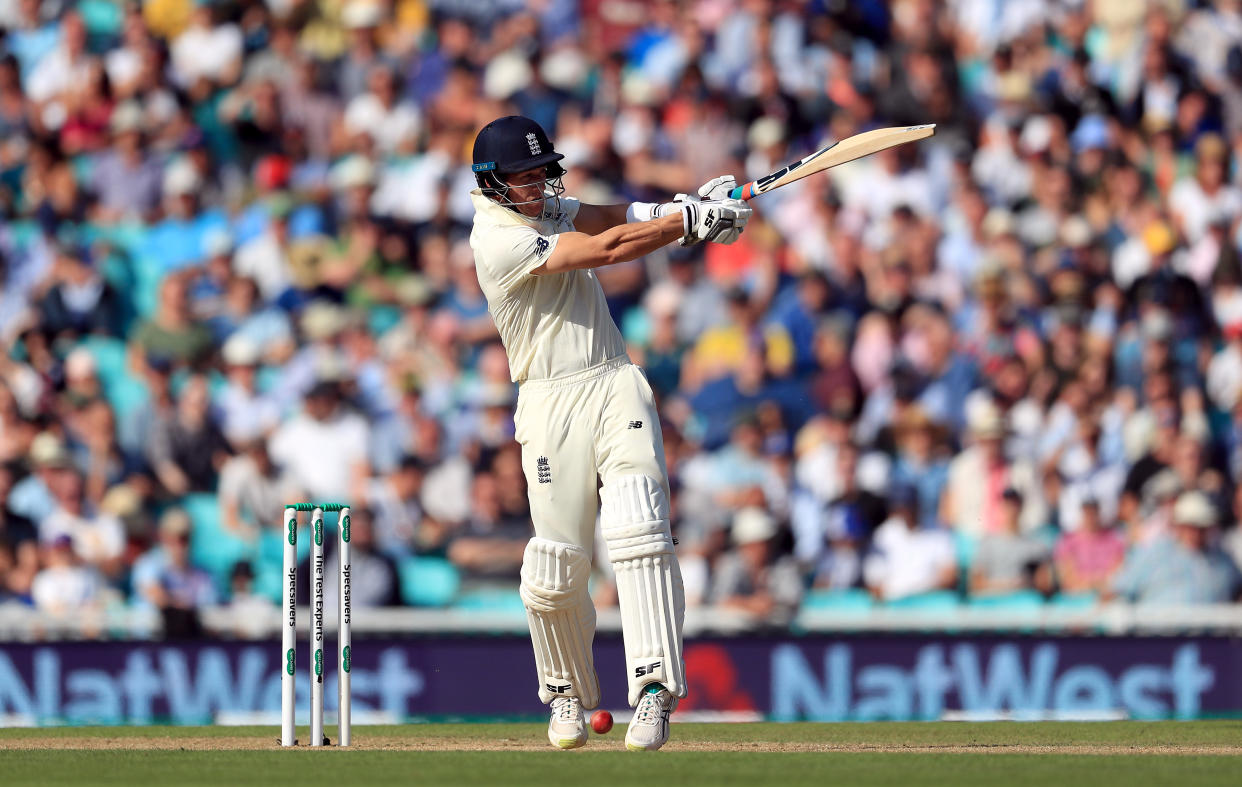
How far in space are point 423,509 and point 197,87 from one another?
15.0 ft

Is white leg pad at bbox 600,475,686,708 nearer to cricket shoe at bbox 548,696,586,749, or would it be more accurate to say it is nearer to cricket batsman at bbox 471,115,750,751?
cricket batsman at bbox 471,115,750,751

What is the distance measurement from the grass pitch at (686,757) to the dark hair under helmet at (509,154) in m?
2.03

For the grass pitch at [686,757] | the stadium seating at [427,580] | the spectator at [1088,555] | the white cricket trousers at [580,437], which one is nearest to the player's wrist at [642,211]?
the white cricket trousers at [580,437]

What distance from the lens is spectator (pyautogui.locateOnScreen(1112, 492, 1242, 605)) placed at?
34.5 ft

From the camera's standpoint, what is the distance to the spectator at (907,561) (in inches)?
432

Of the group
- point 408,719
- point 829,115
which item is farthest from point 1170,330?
point 408,719

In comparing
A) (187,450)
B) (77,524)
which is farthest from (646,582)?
(187,450)

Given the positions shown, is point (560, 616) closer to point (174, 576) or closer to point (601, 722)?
point (601, 722)

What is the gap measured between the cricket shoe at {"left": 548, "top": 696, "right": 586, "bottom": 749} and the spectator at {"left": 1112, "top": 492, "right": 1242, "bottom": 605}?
4.30 m

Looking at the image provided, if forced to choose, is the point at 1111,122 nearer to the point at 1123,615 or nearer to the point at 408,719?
the point at 1123,615

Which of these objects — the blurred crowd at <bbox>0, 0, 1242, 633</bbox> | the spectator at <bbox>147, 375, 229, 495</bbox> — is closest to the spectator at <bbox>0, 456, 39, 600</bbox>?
the blurred crowd at <bbox>0, 0, 1242, 633</bbox>

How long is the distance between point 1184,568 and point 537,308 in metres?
4.79

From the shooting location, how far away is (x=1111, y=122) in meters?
13.9

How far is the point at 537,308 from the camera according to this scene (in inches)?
284
